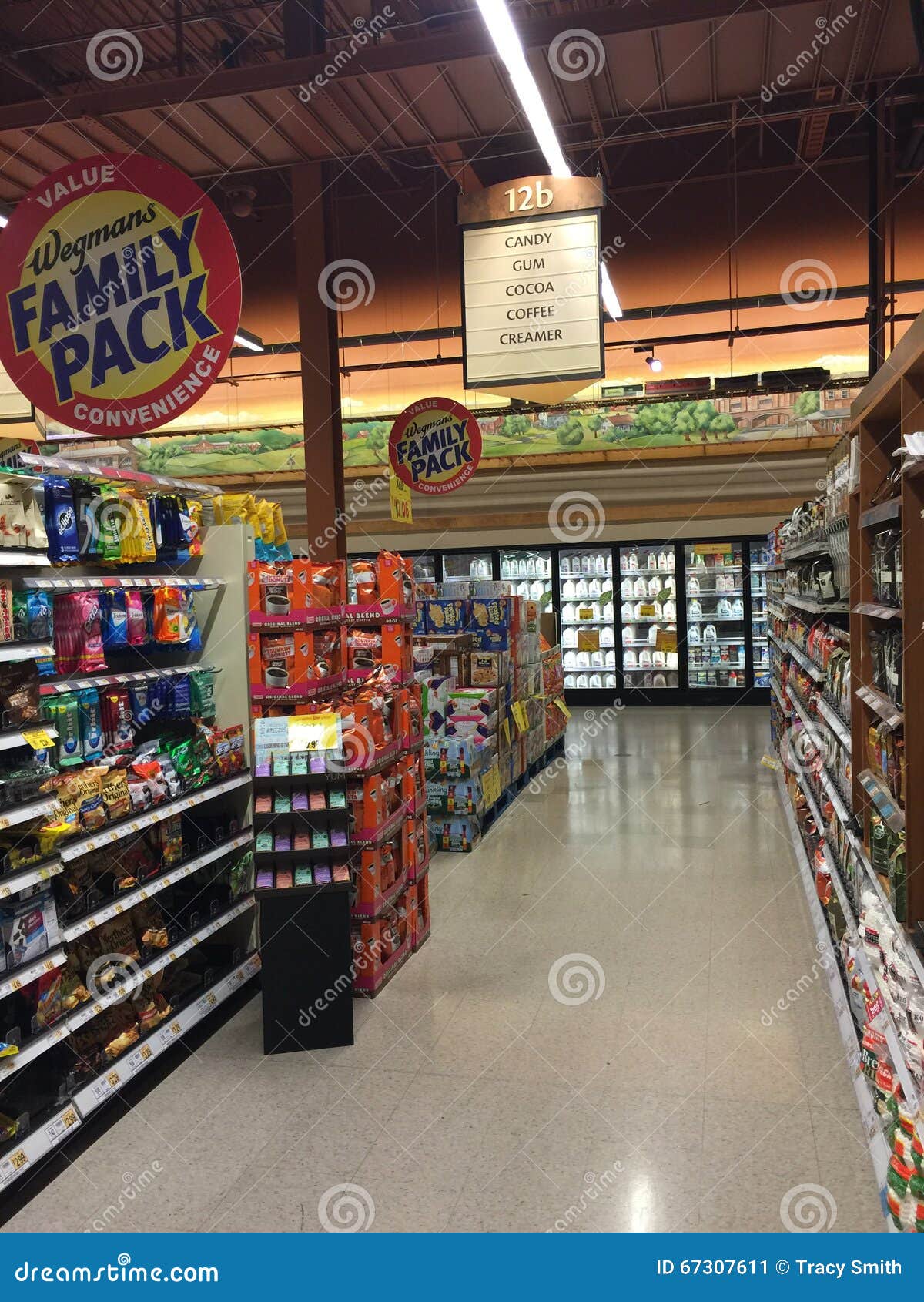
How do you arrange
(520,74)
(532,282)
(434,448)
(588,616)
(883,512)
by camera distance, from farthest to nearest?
(588,616) → (434,448) → (532,282) → (520,74) → (883,512)

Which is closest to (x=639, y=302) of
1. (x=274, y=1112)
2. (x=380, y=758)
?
(x=380, y=758)

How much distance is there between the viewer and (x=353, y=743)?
436 centimetres

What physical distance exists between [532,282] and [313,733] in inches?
140

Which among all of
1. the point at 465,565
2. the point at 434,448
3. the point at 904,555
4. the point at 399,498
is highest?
the point at 434,448

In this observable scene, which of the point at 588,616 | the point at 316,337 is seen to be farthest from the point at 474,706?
the point at 588,616

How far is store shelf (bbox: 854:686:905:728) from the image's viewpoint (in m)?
2.77

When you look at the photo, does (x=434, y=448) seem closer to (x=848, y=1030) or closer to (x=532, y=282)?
(x=532, y=282)

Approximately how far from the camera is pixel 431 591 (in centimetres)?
916

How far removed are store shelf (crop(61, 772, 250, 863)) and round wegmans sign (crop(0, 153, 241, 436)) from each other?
138 cm

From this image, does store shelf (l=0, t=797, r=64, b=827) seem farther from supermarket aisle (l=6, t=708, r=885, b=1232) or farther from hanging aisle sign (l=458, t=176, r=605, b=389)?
hanging aisle sign (l=458, t=176, r=605, b=389)

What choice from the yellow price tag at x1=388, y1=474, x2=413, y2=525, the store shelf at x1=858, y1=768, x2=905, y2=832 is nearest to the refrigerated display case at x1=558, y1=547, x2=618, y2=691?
the yellow price tag at x1=388, y1=474, x2=413, y2=525

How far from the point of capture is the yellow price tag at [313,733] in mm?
4031

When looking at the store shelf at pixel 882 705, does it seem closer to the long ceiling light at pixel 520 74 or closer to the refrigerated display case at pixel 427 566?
the long ceiling light at pixel 520 74

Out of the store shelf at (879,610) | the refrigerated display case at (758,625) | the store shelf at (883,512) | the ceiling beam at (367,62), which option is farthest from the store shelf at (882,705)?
the refrigerated display case at (758,625)
